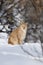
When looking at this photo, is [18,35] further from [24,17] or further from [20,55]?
[20,55]

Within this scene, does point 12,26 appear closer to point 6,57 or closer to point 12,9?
point 12,9

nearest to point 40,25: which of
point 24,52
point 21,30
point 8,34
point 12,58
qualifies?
point 21,30

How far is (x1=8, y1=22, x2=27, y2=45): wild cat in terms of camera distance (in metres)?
1.59

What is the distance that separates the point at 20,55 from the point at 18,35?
0.37m

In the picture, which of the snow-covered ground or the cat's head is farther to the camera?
the cat's head

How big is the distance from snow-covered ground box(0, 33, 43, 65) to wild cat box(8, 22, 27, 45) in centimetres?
10

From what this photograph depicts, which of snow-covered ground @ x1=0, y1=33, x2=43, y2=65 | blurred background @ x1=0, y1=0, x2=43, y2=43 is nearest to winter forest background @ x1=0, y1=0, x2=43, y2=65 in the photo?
blurred background @ x1=0, y1=0, x2=43, y2=43

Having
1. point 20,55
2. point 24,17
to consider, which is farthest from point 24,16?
point 20,55

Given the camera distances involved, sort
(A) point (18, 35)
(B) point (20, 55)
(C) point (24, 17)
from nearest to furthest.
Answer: (B) point (20, 55)
(A) point (18, 35)
(C) point (24, 17)

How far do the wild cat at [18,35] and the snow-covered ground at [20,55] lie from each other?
0.34ft

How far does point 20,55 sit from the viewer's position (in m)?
1.33

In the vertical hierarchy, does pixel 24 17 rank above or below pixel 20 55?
above

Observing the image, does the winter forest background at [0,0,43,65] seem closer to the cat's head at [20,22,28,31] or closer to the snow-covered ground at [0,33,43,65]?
the cat's head at [20,22,28,31]

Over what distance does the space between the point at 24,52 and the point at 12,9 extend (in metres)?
0.65
